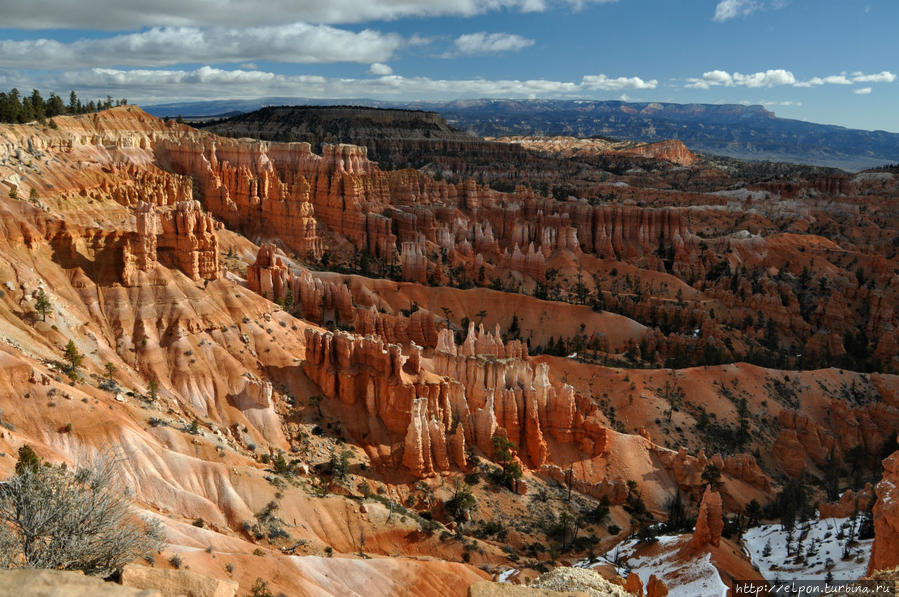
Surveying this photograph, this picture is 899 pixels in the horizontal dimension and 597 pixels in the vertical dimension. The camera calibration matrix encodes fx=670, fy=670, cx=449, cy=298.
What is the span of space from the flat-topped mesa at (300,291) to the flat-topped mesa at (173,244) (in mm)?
7293

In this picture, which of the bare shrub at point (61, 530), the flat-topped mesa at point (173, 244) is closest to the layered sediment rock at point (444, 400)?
the flat-topped mesa at point (173, 244)

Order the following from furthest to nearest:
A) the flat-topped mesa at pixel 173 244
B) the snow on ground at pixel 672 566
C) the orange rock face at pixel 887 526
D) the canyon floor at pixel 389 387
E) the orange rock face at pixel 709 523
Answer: the flat-topped mesa at pixel 173 244
the orange rock face at pixel 709 523
the snow on ground at pixel 672 566
the canyon floor at pixel 389 387
the orange rock face at pixel 887 526

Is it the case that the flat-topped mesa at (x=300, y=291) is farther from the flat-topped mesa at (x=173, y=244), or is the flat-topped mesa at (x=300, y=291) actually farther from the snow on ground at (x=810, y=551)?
the snow on ground at (x=810, y=551)

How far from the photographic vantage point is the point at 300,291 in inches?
1895

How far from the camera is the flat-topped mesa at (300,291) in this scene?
152ft

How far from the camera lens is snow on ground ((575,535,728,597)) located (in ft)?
80.3

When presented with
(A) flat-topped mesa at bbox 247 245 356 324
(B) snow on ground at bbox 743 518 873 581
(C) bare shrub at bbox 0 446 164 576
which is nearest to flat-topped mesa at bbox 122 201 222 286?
(A) flat-topped mesa at bbox 247 245 356 324

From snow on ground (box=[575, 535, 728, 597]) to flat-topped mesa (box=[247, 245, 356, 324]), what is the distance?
2556 cm

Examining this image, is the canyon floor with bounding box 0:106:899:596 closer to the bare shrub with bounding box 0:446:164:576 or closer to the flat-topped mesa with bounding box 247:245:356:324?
the flat-topped mesa with bounding box 247:245:356:324

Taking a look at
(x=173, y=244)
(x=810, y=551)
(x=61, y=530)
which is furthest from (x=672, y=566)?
(x=173, y=244)

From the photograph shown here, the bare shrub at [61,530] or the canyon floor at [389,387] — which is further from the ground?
the bare shrub at [61,530]

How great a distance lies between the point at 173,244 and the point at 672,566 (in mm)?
29925

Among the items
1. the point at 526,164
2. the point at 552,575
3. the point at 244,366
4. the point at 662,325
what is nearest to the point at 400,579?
the point at 552,575

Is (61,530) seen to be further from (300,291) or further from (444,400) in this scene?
(300,291)
